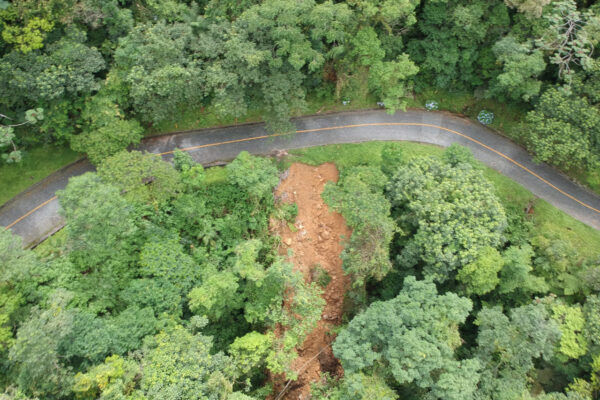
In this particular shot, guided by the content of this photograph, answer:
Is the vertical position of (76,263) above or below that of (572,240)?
above

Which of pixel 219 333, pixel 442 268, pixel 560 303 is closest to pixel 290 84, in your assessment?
pixel 442 268

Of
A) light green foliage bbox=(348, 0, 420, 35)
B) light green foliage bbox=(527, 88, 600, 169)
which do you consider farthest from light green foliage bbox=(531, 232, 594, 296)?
light green foliage bbox=(348, 0, 420, 35)

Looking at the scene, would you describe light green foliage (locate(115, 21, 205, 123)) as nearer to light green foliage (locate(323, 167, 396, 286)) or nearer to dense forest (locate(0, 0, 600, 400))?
dense forest (locate(0, 0, 600, 400))

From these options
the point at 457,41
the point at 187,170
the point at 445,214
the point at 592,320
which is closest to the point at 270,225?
the point at 187,170

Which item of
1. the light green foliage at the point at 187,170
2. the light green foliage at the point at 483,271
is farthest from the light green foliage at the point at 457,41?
the light green foliage at the point at 187,170

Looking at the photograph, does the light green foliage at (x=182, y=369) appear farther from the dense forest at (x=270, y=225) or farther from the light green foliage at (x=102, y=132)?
the light green foliage at (x=102, y=132)

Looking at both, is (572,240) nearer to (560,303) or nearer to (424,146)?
(560,303)

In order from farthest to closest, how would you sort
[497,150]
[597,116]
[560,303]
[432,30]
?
1. [497,150]
2. [432,30]
3. [597,116]
4. [560,303]
